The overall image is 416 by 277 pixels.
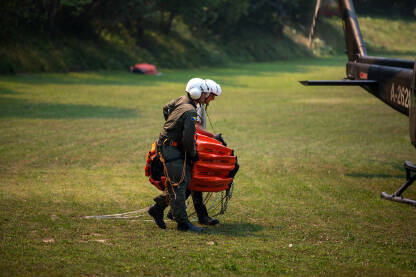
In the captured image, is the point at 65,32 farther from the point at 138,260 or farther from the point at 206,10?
the point at 138,260

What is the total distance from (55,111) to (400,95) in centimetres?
1391

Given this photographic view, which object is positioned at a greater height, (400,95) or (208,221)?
(400,95)

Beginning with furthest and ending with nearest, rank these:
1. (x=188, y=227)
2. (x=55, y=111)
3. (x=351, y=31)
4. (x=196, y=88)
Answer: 1. (x=55, y=111)
2. (x=351, y=31)
3. (x=188, y=227)
4. (x=196, y=88)

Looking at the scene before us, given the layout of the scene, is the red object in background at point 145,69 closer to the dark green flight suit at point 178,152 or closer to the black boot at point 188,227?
the dark green flight suit at point 178,152

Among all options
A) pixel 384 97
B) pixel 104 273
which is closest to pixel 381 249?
pixel 104 273

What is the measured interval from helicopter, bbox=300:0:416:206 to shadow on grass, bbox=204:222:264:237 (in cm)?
341

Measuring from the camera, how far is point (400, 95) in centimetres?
1142

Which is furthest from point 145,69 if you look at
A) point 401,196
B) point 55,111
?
point 401,196

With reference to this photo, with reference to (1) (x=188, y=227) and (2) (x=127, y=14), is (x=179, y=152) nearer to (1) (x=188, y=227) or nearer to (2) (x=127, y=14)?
(1) (x=188, y=227)

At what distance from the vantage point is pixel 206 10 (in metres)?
62.4

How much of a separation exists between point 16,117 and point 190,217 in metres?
12.2

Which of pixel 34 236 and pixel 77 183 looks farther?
pixel 77 183

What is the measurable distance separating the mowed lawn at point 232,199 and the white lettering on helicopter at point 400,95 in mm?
1788

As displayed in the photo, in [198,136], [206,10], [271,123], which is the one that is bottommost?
[271,123]
